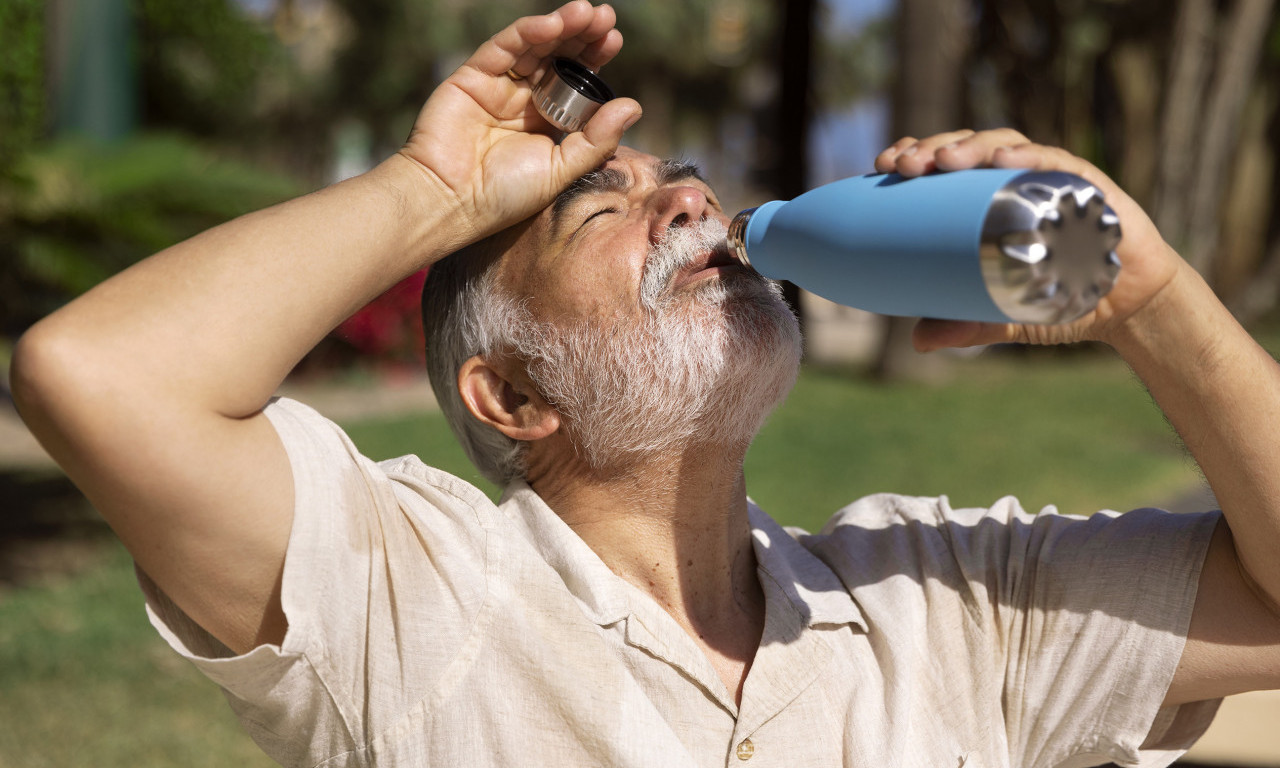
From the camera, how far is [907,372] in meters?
12.0

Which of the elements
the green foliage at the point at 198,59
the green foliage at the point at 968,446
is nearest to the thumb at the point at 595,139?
the green foliage at the point at 968,446

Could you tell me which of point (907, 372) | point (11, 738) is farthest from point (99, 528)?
point (907, 372)

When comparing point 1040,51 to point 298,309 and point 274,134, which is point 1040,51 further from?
point 274,134

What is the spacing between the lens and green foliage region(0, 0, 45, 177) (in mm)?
5219

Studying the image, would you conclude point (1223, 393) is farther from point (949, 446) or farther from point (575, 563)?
point (949, 446)

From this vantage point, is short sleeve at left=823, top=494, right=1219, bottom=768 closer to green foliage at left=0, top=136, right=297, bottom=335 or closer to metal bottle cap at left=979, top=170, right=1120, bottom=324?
metal bottle cap at left=979, top=170, right=1120, bottom=324

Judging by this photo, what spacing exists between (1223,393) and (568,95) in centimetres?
119

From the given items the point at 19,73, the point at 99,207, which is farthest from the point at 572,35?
the point at 19,73

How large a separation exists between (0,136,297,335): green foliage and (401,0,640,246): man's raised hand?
3540 millimetres

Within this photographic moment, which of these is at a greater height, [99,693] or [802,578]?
[802,578]

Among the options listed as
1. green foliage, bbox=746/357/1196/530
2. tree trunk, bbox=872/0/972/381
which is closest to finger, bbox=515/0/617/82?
green foliage, bbox=746/357/1196/530

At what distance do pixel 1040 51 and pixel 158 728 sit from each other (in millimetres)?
14861

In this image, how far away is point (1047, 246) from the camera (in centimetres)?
132

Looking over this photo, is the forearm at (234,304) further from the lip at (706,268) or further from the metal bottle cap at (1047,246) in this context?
the metal bottle cap at (1047,246)
